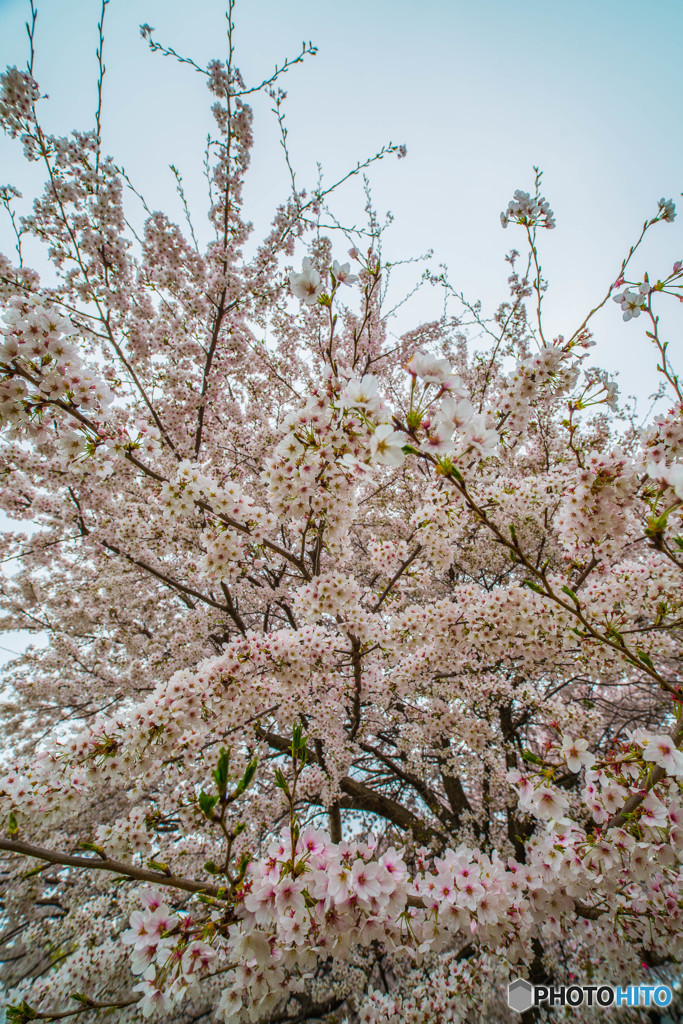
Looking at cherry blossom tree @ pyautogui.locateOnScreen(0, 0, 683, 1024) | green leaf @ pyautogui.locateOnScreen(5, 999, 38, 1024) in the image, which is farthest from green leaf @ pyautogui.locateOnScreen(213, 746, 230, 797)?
green leaf @ pyautogui.locateOnScreen(5, 999, 38, 1024)

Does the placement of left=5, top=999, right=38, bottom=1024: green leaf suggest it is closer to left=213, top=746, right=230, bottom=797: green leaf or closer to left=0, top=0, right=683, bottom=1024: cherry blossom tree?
left=0, top=0, right=683, bottom=1024: cherry blossom tree

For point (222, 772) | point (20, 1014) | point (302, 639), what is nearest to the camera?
point (222, 772)

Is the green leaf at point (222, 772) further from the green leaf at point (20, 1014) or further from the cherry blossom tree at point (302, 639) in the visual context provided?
the green leaf at point (20, 1014)

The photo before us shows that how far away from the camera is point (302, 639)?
3607 millimetres

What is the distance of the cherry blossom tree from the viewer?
1.66 m

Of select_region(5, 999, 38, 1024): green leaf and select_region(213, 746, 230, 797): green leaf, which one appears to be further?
select_region(5, 999, 38, 1024): green leaf

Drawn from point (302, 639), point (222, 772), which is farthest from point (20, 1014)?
point (302, 639)

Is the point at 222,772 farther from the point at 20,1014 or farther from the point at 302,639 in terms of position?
the point at 302,639

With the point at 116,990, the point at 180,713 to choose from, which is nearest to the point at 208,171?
the point at 180,713

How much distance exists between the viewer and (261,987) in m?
1.62

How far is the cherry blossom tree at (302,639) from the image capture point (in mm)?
1658

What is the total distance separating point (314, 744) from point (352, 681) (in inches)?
66.7

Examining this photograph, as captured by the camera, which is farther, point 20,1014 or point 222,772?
point 20,1014

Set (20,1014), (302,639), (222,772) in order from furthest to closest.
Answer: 1. (302,639)
2. (20,1014)
3. (222,772)
